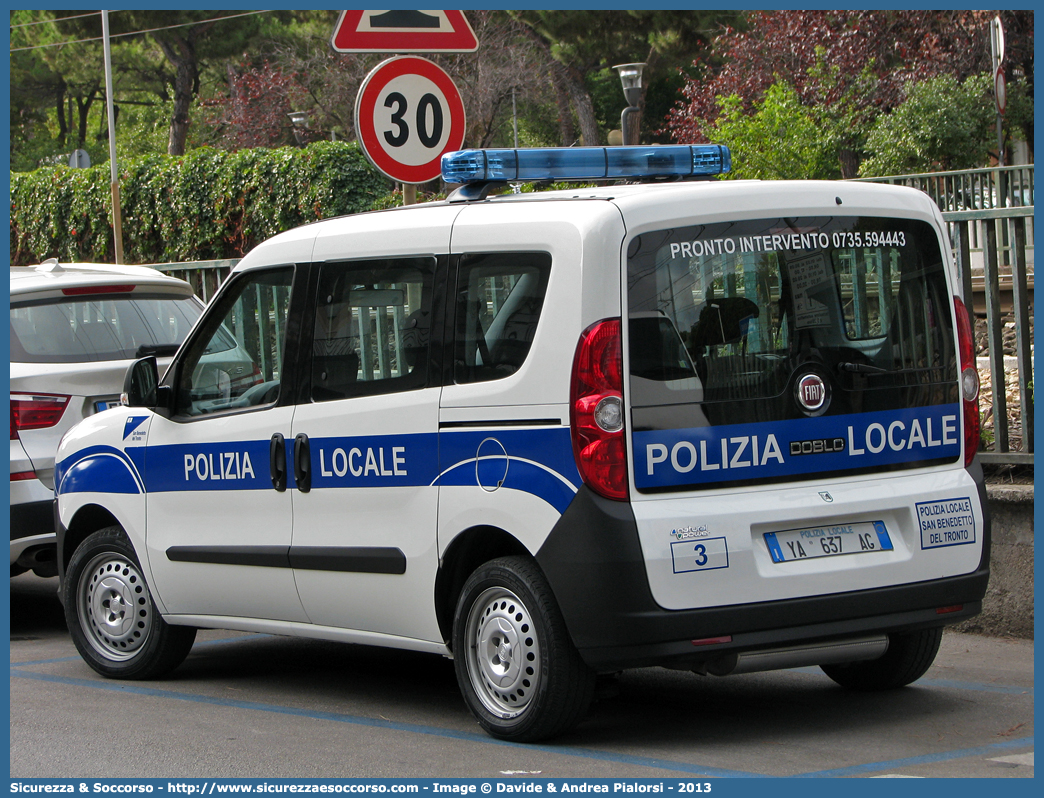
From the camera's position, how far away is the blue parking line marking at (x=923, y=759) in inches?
191

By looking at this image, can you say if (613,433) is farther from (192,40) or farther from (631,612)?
(192,40)

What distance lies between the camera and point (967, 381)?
5.66 metres

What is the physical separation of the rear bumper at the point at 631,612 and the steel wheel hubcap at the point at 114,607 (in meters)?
2.70

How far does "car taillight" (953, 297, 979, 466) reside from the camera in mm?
5648

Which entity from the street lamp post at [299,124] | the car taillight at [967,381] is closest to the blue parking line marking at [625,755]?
the car taillight at [967,381]

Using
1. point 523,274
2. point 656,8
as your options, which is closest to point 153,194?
point 523,274

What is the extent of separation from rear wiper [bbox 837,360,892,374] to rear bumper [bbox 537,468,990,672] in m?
0.79

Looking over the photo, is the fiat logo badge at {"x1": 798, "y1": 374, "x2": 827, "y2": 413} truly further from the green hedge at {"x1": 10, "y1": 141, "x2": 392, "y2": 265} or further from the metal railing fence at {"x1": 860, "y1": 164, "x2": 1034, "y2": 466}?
the green hedge at {"x1": 10, "y1": 141, "x2": 392, "y2": 265}

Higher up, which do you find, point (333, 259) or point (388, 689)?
point (333, 259)

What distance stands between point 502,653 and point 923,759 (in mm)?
1484

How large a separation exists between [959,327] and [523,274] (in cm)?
170

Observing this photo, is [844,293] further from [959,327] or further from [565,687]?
[565,687]

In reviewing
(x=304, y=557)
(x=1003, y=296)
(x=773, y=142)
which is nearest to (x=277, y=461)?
(x=304, y=557)

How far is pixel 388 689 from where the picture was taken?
6598 millimetres
